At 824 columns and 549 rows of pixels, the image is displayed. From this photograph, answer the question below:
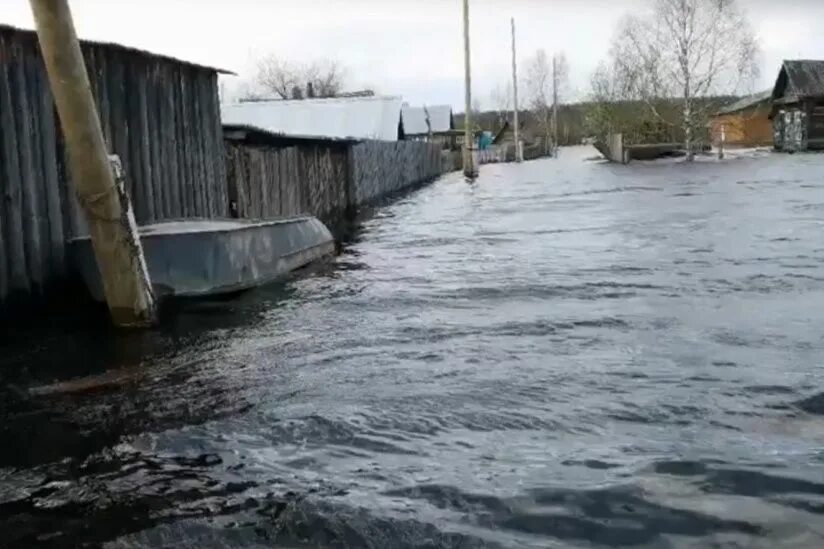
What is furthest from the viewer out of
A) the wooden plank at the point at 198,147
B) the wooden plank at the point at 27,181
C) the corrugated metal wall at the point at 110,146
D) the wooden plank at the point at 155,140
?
the wooden plank at the point at 198,147

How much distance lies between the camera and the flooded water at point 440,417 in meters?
4.54

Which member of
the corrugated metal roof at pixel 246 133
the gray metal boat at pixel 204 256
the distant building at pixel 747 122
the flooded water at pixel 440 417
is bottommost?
the flooded water at pixel 440 417

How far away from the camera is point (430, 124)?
85.5 meters

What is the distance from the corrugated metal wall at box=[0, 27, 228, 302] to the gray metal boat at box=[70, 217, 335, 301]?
1.91 ft

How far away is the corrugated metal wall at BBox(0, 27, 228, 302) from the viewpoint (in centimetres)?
980

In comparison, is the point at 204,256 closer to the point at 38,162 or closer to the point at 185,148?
the point at 38,162

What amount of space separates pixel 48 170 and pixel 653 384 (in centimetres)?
695

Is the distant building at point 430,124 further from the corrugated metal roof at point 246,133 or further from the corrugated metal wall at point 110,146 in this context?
the corrugated metal wall at point 110,146

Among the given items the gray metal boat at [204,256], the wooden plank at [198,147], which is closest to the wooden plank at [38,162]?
the gray metal boat at [204,256]

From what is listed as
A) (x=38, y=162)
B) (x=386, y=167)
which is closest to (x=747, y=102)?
(x=386, y=167)

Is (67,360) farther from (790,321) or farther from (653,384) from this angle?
(790,321)

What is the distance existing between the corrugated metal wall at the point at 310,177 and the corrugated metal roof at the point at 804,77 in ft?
101

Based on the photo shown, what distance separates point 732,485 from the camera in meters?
4.80

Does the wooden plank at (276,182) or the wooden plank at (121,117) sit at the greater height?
the wooden plank at (121,117)
